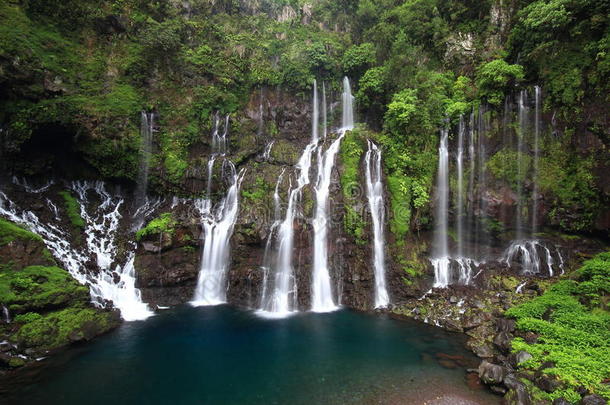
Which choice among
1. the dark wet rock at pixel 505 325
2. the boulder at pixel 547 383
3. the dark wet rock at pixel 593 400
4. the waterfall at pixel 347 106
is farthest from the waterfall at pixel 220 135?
the dark wet rock at pixel 593 400

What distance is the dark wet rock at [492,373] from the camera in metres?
9.05

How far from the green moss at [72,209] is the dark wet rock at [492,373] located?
19.2 meters

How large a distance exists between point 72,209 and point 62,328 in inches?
306

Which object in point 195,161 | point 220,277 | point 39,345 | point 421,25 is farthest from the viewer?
point 421,25

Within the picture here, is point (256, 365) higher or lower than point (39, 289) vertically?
lower

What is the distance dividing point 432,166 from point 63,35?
942 inches

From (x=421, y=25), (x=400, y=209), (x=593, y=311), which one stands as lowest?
(x=593, y=311)

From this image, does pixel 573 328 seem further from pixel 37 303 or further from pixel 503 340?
pixel 37 303

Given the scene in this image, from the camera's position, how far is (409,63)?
835 inches

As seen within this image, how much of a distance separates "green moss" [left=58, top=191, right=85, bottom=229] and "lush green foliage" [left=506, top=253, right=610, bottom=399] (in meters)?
20.3

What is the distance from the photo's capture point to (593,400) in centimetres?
741

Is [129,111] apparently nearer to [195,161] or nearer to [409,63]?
[195,161]

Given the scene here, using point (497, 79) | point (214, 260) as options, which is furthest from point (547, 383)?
point (497, 79)

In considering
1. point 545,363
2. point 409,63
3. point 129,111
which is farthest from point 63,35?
point 545,363
